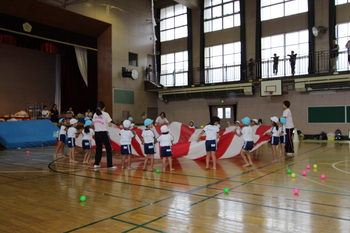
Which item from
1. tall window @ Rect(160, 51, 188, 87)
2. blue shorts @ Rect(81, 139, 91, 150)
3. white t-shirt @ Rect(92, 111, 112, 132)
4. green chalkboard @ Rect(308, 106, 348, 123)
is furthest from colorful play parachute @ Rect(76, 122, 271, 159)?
tall window @ Rect(160, 51, 188, 87)

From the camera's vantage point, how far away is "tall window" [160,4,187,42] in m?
19.5

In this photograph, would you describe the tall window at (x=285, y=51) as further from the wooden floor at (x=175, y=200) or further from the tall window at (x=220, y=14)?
the wooden floor at (x=175, y=200)

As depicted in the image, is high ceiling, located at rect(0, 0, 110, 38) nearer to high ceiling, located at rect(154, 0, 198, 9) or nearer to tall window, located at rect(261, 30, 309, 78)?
high ceiling, located at rect(154, 0, 198, 9)

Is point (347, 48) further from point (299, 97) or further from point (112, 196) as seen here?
point (112, 196)

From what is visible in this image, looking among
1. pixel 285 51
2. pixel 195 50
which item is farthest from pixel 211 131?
pixel 195 50

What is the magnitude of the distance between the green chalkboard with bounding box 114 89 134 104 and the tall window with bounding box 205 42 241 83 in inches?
188

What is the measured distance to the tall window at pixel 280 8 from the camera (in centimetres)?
1535

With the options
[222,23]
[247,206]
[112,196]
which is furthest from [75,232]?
[222,23]

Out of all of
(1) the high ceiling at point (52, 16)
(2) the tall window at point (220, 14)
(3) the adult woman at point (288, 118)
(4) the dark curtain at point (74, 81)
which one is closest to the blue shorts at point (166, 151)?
(3) the adult woman at point (288, 118)

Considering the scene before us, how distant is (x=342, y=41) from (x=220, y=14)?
22.9 feet

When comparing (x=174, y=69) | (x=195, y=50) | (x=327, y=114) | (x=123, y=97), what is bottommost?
(x=327, y=114)

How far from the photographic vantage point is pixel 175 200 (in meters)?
3.85

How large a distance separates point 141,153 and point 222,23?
12.7 meters

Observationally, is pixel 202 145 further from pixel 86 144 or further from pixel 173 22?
pixel 173 22
